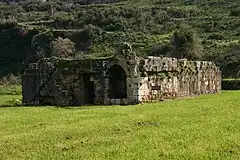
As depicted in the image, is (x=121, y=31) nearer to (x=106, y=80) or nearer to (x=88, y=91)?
(x=88, y=91)

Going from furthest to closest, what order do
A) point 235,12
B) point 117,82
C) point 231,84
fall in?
point 235,12 < point 231,84 < point 117,82

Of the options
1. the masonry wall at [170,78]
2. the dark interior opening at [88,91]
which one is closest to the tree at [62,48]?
the masonry wall at [170,78]

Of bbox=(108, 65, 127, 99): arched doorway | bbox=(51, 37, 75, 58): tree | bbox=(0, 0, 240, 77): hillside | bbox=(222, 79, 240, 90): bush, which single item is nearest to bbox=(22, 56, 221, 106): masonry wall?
bbox=(108, 65, 127, 99): arched doorway

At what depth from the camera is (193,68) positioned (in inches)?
1393

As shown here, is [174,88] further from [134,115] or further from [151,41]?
[151,41]

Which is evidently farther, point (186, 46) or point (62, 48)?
point (62, 48)

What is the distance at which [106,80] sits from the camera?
95.9 feet

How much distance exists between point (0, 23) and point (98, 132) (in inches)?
2659

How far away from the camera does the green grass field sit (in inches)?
535

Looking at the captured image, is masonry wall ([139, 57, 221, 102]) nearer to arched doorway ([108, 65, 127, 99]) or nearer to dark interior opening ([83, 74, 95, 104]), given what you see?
arched doorway ([108, 65, 127, 99])

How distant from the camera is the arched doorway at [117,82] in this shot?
30281mm

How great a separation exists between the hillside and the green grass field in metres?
36.3

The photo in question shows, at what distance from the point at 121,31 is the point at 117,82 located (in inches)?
1731

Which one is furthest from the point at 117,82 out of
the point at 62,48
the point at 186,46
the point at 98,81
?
the point at 62,48
